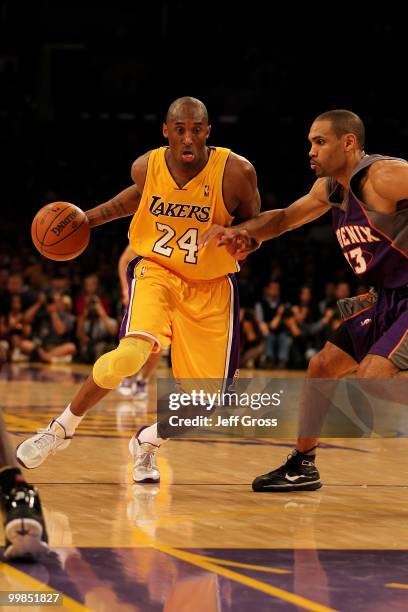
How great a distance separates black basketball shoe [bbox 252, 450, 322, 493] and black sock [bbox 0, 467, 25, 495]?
79.6 inches

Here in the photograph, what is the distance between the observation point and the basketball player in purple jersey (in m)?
5.00

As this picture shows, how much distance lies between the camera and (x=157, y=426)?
19.2 ft

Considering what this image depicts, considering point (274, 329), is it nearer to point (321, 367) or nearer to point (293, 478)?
point (293, 478)

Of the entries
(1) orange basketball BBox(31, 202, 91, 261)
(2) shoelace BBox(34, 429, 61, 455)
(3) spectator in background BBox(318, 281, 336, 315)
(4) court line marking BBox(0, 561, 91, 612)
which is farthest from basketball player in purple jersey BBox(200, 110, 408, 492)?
(3) spectator in background BBox(318, 281, 336, 315)

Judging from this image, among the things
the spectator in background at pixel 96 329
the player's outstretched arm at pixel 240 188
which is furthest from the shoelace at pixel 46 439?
the spectator in background at pixel 96 329

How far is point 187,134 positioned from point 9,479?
2.61 metres

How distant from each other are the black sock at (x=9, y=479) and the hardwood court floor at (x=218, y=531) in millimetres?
283

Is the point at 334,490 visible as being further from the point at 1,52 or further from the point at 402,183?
the point at 1,52

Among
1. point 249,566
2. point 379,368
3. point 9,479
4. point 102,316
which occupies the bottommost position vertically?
point 102,316

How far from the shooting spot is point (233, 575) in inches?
143

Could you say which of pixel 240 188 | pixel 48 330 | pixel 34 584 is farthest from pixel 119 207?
pixel 48 330

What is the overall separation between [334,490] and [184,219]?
164cm

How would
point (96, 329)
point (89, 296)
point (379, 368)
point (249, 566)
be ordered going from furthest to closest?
point (89, 296) → point (96, 329) → point (379, 368) → point (249, 566)

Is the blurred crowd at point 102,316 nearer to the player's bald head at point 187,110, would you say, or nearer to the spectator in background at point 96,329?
the spectator in background at point 96,329
